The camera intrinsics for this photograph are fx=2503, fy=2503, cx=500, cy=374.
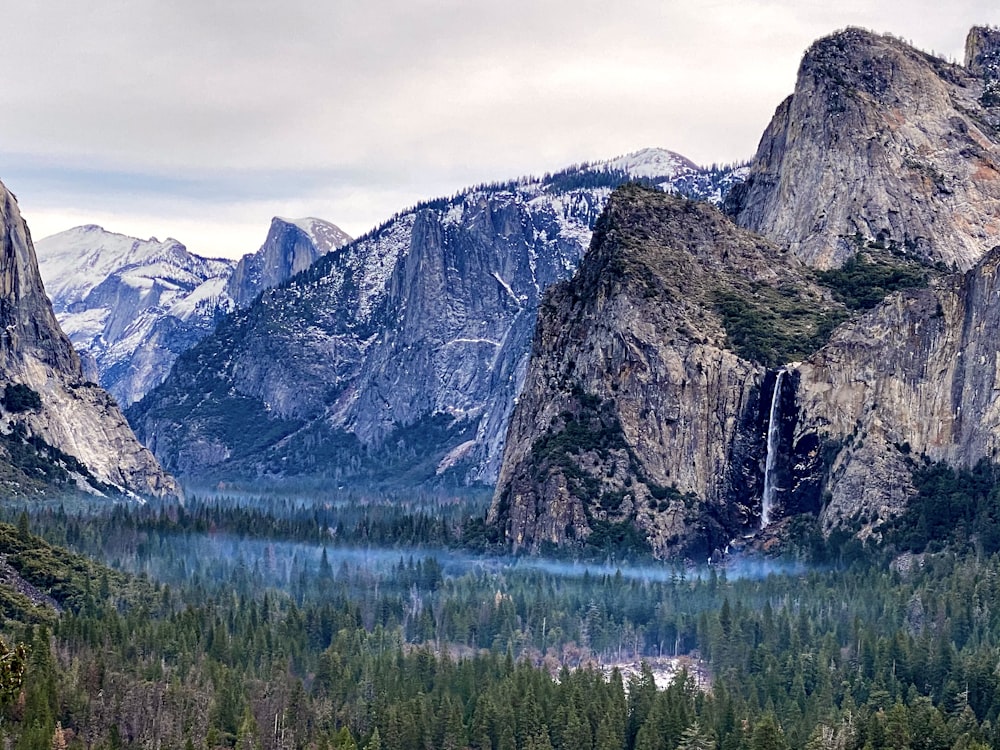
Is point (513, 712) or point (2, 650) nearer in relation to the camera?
point (2, 650)

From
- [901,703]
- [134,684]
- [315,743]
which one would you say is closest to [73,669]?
[134,684]

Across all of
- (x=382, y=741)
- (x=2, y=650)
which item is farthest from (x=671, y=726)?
(x=2, y=650)

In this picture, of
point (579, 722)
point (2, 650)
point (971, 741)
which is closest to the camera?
point (2, 650)

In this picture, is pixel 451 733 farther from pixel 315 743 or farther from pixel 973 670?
pixel 973 670

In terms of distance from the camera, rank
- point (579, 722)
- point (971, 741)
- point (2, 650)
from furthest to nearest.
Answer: point (579, 722) → point (971, 741) → point (2, 650)

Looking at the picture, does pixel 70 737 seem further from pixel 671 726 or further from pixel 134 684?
pixel 671 726

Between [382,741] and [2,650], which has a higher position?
[2,650]

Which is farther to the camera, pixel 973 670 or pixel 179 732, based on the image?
pixel 973 670

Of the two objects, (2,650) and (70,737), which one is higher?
(2,650)
